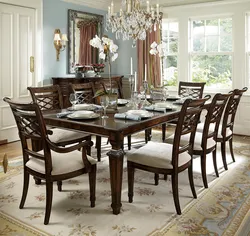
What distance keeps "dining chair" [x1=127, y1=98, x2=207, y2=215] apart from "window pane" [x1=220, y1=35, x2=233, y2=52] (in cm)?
347

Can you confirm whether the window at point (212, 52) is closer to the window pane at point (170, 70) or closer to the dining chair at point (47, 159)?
the window pane at point (170, 70)

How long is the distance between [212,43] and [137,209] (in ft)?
13.9

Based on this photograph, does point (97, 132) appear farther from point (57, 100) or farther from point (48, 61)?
point (48, 61)

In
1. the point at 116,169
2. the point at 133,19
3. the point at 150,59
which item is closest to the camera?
the point at 116,169

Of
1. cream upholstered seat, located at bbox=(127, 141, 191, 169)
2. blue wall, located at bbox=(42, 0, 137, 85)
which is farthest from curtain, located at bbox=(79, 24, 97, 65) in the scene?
cream upholstered seat, located at bbox=(127, 141, 191, 169)

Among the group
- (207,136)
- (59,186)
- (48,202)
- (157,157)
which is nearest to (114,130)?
(157,157)

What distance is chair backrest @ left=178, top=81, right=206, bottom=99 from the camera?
4961 millimetres

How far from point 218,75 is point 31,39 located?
133 inches

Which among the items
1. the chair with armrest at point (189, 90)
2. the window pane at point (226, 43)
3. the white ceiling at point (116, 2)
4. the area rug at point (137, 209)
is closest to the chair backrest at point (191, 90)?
the chair with armrest at point (189, 90)

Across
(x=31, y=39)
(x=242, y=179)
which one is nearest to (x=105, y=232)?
(x=242, y=179)

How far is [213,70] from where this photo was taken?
6195 millimetres

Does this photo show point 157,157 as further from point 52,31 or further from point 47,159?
point 52,31

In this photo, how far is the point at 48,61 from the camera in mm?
5766

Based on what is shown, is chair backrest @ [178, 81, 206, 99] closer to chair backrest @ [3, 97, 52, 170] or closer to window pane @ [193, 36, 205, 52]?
window pane @ [193, 36, 205, 52]
